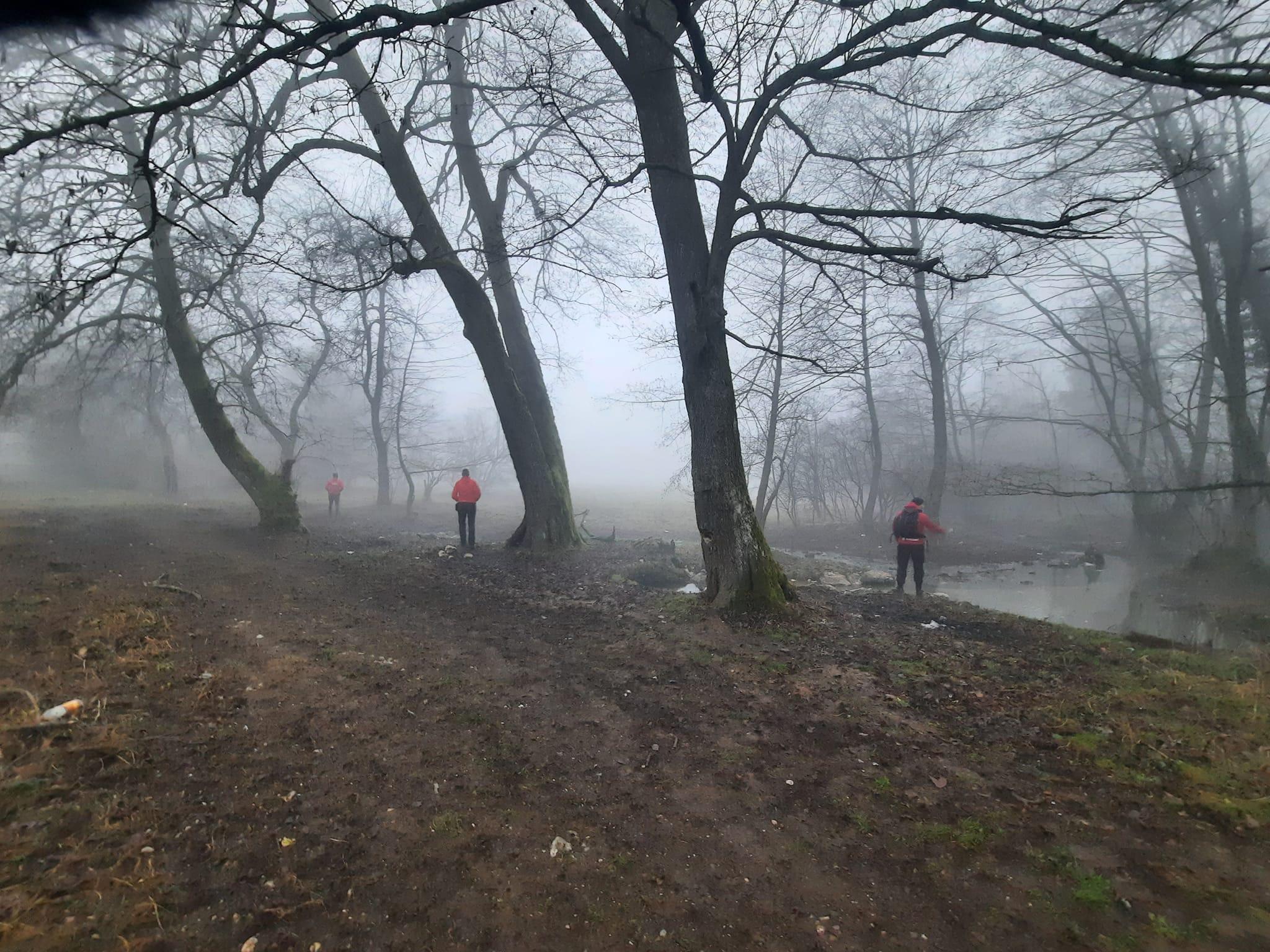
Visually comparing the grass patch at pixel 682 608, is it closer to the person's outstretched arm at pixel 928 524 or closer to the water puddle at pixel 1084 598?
the person's outstretched arm at pixel 928 524

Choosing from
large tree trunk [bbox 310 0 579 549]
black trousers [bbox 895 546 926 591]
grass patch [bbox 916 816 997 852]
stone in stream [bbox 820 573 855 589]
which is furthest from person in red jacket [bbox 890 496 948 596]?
grass patch [bbox 916 816 997 852]

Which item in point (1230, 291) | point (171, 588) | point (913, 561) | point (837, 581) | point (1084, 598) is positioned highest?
point (1230, 291)


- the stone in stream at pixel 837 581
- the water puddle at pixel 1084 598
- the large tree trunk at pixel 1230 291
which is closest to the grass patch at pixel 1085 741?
the water puddle at pixel 1084 598

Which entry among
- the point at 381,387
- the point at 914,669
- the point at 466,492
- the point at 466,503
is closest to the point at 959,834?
the point at 914,669

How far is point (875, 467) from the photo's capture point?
851 inches

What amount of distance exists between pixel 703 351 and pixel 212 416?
378 inches

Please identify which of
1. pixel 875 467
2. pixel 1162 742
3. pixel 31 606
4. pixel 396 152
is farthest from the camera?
pixel 875 467

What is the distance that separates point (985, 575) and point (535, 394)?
11003mm

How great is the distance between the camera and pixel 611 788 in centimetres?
339

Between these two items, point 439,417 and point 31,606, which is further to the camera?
point 439,417

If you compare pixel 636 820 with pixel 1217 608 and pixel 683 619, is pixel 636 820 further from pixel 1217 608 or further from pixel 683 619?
pixel 1217 608

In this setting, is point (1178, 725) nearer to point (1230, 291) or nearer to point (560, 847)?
point (560, 847)

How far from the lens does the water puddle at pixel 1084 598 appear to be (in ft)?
30.6

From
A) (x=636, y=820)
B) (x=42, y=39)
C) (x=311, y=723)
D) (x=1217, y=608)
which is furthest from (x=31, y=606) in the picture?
(x=1217, y=608)
